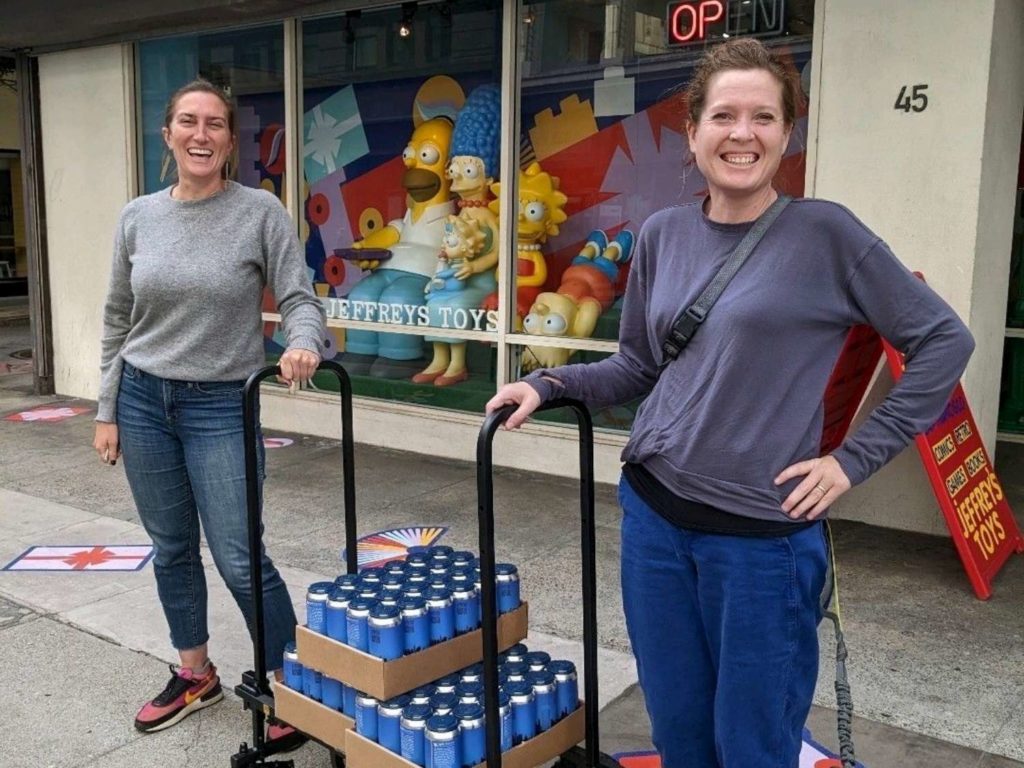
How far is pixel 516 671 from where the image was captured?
2.53 meters

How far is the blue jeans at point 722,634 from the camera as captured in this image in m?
1.92

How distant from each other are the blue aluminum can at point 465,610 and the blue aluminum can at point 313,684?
0.40 metres

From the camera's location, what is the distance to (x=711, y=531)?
1.94 meters

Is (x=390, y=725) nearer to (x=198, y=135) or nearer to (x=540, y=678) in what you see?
(x=540, y=678)

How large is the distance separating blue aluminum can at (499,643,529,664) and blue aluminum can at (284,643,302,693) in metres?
0.55

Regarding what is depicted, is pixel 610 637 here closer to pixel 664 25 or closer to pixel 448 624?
pixel 448 624

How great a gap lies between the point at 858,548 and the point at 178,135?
143 inches

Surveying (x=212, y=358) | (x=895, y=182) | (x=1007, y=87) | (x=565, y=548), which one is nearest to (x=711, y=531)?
(x=212, y=358)

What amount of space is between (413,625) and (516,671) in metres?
0.29

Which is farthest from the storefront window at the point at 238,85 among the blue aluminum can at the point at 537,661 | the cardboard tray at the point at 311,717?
the blue aluminum can at the point at 537,661

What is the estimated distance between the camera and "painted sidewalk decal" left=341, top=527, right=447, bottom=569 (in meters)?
4.87

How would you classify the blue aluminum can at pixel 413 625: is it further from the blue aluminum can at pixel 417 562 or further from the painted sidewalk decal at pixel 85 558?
the painted sidewalk decal at pixel 85 558

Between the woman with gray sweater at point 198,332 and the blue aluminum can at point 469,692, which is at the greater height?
the woman with gray sweater at point 198,332

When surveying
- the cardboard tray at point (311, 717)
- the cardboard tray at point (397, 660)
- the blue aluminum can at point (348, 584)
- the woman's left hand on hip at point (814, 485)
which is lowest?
the cardboard tray at point (311, 717)
